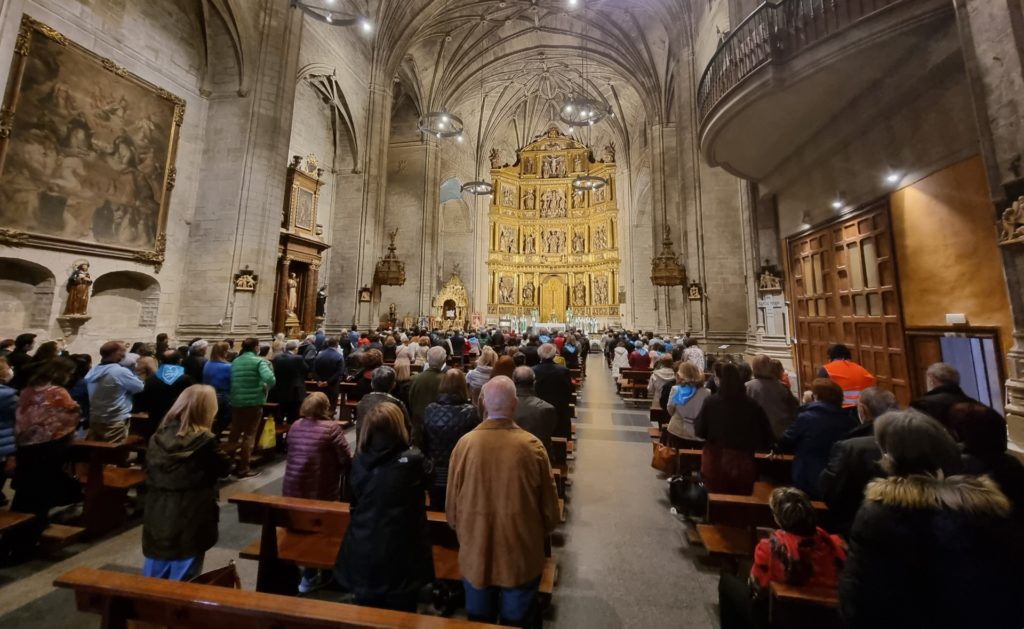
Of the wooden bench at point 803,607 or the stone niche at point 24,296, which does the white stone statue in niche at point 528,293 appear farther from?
the wooden bench at point 803,607

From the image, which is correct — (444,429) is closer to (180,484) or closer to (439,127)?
(180,484)

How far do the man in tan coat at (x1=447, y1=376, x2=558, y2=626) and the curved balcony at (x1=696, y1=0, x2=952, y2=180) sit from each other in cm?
568

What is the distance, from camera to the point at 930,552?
46.0 inches

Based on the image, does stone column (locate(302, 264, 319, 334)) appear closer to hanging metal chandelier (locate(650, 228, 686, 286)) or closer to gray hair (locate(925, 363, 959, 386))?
hanging metal chandelier (locate(650, 228, 686, 286))

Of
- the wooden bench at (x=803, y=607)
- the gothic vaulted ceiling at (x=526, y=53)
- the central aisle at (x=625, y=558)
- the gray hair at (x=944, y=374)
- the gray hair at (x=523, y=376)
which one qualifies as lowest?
the central aisle at (x=625, y=558)

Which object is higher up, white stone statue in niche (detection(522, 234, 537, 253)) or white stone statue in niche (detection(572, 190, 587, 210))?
white stone statue in niche (detection(572, 190, 587, 210))

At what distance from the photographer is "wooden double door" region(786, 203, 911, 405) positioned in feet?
16.9

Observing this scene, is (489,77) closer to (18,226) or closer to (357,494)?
(18,226)

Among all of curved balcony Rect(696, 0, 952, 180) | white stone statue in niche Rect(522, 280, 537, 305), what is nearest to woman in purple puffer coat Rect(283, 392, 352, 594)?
curved balcony Rect(696, 0, 952, 180)

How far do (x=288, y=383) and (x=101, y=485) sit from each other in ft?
6.14

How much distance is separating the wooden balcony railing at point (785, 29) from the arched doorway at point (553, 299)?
2145 centimetres

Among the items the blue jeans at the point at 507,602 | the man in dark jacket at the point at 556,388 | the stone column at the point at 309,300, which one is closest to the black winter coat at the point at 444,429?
the blue jeans at the point at 507,602

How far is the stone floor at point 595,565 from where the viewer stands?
89.0 inches

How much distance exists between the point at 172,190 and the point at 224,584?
9.88 m
